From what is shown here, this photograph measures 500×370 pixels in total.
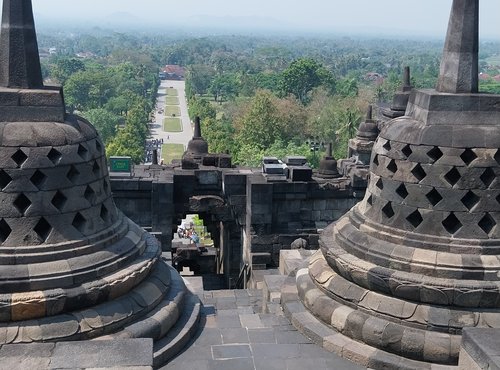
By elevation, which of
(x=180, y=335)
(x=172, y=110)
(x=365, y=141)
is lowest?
(x=172, y=110)

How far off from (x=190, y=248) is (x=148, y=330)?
34.2ft

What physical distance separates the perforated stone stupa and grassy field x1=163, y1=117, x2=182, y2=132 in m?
67.2

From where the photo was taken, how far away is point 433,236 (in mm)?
6484

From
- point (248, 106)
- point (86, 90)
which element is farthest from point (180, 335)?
point (86, 90)

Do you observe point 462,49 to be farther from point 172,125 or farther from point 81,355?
point 172,125

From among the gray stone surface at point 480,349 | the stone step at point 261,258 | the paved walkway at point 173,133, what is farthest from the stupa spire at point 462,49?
the paved walkway at point 173,133

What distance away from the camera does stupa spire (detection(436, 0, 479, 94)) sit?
6617 millimetres

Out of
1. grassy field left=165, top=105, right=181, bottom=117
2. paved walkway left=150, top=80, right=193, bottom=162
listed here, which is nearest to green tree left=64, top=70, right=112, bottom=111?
paved walkway left=150, top=80, right=193, bottom=162

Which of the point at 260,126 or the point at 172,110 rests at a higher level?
the point at 260,126

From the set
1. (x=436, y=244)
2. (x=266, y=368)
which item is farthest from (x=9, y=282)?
(x=436, y=244)

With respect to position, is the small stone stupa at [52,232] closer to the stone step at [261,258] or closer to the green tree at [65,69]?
the stone step at [261,258]

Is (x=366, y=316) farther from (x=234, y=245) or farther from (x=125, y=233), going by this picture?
(x=234, y=245)

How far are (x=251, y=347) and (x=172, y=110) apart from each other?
89758 mm

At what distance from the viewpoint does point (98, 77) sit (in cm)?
8650
